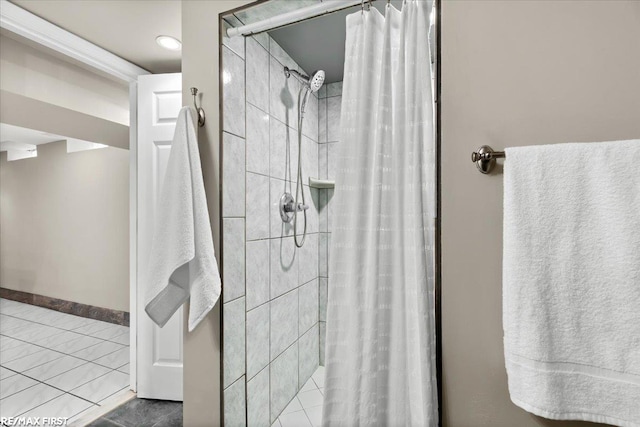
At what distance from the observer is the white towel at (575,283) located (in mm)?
572

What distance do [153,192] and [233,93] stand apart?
3.28 ft

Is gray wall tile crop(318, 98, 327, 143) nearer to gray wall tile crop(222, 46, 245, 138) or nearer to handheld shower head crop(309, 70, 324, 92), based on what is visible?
handheld shower head crop(309, 70, 324, 92)

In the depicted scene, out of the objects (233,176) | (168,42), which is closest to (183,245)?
(233,176)

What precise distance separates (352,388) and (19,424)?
71.7 inches

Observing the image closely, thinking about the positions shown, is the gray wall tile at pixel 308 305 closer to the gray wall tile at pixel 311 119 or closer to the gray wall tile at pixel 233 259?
the gray wall tile at pixel 233 259

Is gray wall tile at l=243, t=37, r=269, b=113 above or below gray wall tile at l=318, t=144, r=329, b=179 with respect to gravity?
above

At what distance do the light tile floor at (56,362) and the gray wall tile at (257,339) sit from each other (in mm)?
1054

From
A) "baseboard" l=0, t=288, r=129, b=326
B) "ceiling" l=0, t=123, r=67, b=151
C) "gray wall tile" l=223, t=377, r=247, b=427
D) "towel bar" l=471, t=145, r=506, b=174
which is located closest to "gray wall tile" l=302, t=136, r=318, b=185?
"gray wall tile" l=223, t=377, r=247, b=427

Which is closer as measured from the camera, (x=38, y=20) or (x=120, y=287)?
(x=38, y=20)

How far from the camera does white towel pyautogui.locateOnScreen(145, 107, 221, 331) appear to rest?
948 mm

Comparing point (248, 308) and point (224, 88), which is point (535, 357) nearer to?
point (248, 308)

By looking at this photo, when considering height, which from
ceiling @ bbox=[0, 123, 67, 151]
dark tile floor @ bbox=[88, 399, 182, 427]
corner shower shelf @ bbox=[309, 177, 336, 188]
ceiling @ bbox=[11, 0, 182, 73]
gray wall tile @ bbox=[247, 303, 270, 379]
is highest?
ceiling @ bbox=[11, 0, 182, 73]

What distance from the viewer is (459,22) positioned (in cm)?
78

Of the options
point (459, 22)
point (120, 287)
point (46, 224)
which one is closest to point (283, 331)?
point (459, 22)
